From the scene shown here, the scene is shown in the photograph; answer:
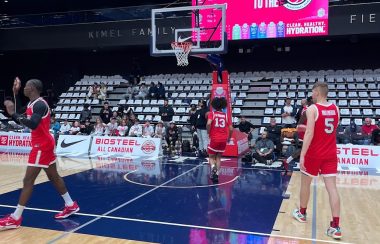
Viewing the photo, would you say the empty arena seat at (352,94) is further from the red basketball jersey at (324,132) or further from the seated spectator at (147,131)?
the red basketball jersey at (324,132)

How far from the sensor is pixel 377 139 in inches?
457

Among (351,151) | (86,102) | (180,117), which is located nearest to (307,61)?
(180,117)

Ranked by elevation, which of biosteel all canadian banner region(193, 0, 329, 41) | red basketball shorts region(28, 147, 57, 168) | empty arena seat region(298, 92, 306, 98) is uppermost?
biosteel all canadian banner region(193, 0, 329, 41)

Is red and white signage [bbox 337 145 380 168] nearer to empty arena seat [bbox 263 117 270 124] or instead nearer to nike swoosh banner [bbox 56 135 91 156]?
empty arena seat [bbox 263 117 270 124]

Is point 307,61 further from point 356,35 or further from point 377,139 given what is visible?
point 377,139

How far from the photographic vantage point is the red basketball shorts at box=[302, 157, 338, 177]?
4852mm

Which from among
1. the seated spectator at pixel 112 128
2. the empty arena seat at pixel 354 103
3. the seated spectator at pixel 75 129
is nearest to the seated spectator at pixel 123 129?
the seated spectator at pixel 112 128

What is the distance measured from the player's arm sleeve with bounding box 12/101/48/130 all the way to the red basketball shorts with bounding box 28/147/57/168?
43 centimetres

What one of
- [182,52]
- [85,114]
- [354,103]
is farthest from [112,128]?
[354,103]

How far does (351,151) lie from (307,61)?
11201 millimetres

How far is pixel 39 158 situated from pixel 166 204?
230 cm

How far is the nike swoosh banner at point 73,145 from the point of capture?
1291 cm

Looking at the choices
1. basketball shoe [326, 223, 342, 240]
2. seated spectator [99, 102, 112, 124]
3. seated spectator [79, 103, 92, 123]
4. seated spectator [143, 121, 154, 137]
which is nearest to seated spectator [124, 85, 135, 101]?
seated spectator [79, 103, 92, 123]

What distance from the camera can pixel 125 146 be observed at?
12.5 meters
